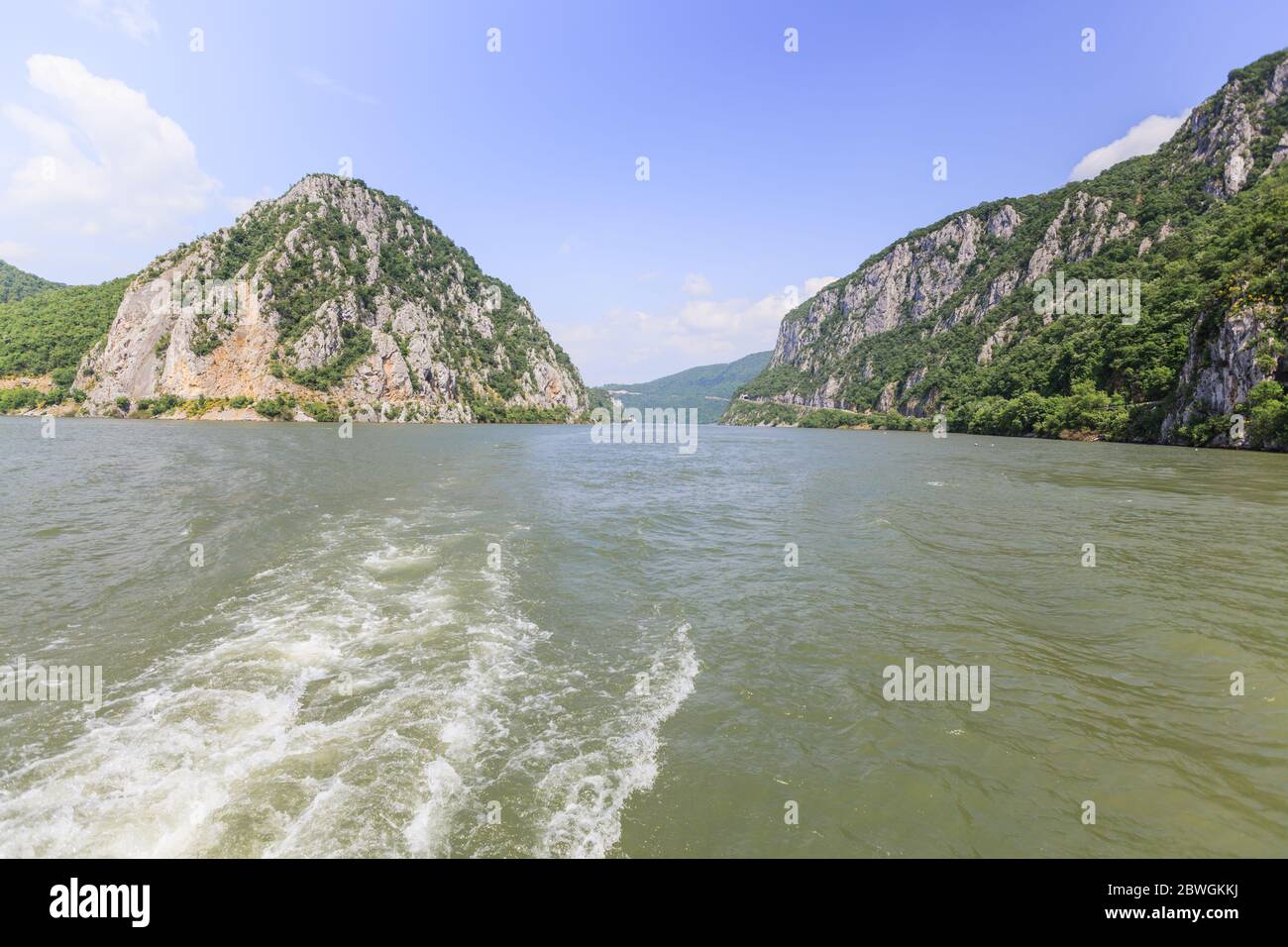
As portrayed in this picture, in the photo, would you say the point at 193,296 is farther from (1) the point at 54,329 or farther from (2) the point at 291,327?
(1) the point at 54,329

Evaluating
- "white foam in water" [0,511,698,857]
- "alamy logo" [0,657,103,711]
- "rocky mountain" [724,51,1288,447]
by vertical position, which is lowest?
"white foam in water" [0,511,698,857]

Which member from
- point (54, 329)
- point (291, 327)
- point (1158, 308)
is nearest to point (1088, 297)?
point (1158, 308)

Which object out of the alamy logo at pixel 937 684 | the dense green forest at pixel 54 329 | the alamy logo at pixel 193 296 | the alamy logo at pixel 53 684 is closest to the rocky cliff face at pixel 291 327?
the alamy logo at pixel 193 296
